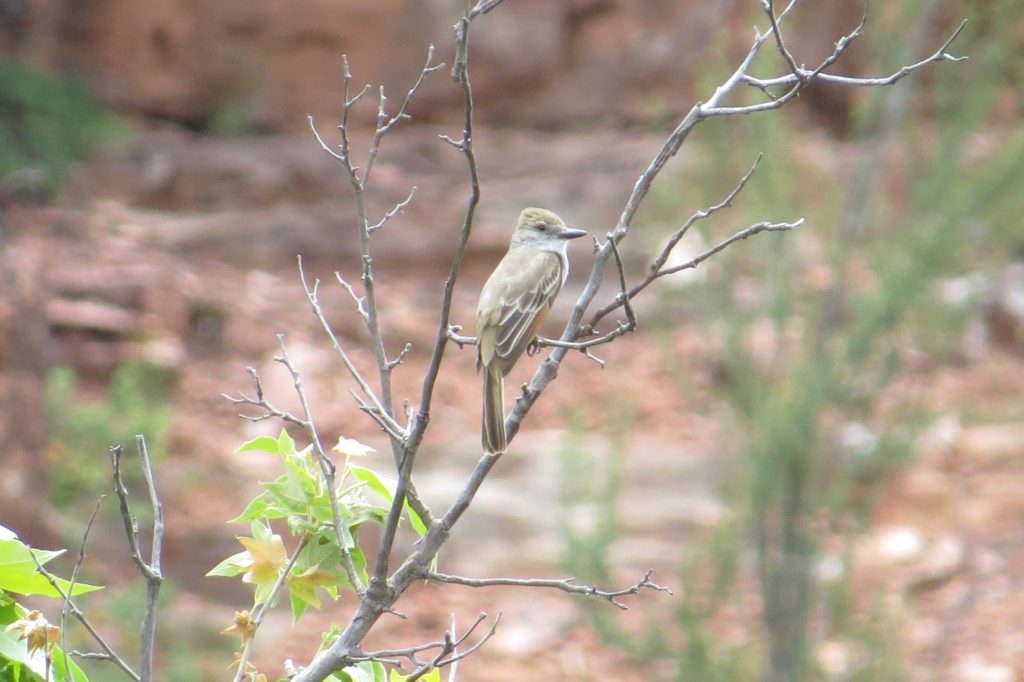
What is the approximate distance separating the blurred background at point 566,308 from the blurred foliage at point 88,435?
1.3 inches

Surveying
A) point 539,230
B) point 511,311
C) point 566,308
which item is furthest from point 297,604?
point 566,308

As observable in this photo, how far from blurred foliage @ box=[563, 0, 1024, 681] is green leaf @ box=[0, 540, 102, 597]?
15.6 feet

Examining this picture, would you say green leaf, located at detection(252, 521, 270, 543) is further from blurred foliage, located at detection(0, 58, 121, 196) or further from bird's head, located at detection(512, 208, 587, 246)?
blurred foliage, located at detection(0, 58, 121, 196)

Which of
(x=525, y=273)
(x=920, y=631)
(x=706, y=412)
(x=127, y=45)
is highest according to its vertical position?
(x=127, y=45)

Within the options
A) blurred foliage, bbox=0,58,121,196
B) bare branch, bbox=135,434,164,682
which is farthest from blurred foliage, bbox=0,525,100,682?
blurred foliage, bbox=0,58,121,196

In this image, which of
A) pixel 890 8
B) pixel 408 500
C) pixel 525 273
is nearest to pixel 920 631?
pixel 890 8

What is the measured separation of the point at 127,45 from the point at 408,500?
11.0m

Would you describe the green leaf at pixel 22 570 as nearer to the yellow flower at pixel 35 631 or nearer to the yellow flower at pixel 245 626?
the yellow flower at pixel 35 631

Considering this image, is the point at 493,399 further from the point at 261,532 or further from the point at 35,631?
the point at 35,631

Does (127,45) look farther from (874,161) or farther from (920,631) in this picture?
(920,631)

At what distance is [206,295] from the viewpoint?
10891mm

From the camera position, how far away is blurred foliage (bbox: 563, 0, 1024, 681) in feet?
21.7

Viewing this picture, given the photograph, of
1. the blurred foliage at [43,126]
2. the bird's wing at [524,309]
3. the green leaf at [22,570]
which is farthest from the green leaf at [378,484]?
the blurred foliage at [43,126]

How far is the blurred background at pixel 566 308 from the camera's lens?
687cm
